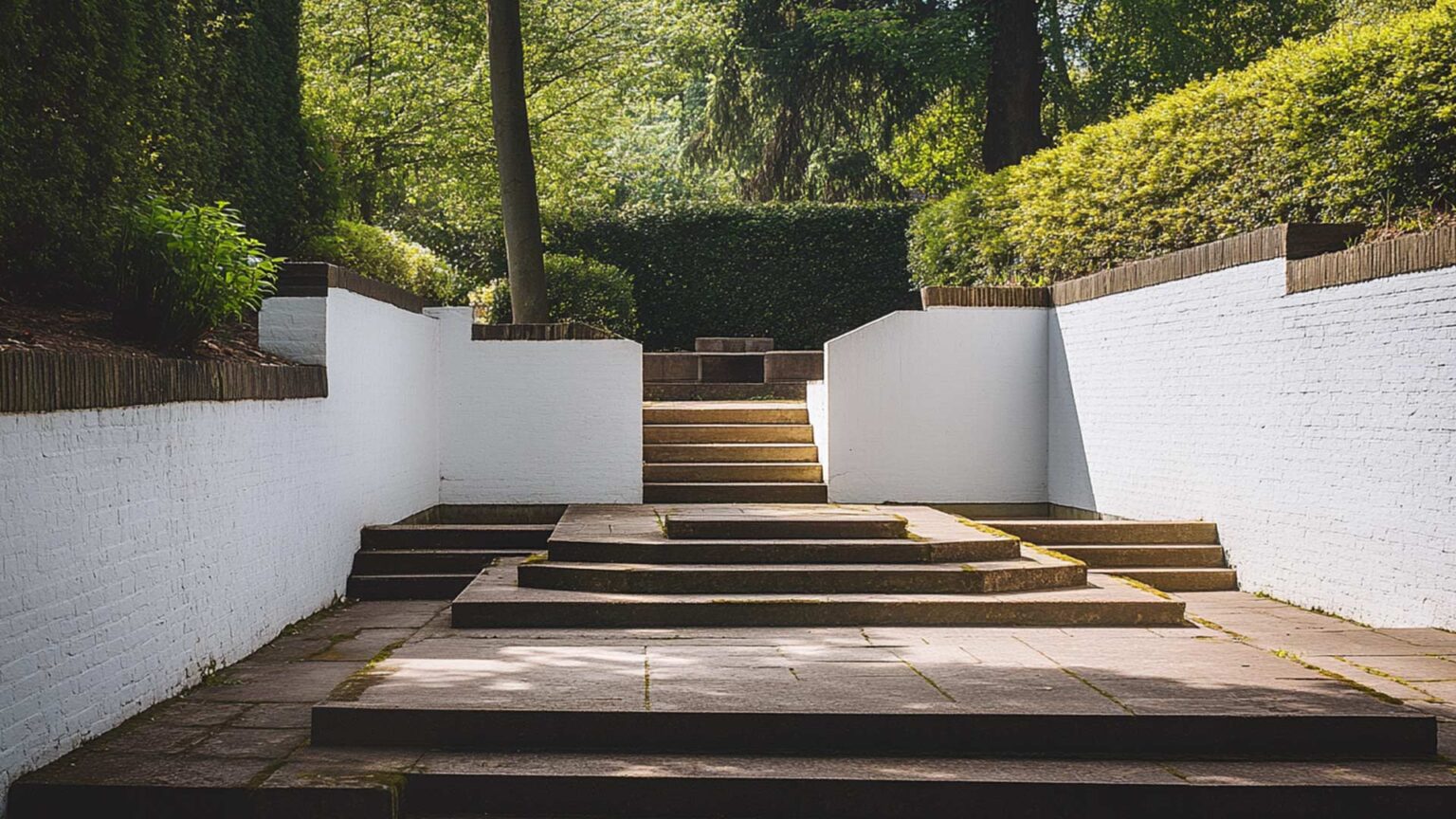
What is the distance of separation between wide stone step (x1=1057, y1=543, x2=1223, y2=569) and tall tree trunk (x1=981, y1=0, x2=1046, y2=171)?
955cm

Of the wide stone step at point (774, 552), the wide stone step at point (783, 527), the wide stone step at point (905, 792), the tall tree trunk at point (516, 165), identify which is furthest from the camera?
the tall tree trunk at point (516, 165)

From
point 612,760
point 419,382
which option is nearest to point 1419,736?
point 612,760

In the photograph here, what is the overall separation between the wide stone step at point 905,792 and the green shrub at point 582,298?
10.7 m

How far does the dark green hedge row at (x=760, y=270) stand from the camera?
18.3m

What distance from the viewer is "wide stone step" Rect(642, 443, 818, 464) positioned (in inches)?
461

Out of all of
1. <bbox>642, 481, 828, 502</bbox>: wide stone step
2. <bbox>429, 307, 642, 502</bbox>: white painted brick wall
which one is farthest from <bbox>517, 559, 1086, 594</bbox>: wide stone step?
<bbox>429, 307, 642, 502</bbox>: white painted brick wall

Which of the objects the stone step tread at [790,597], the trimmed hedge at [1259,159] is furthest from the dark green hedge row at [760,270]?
the stone step tread at [790,597]

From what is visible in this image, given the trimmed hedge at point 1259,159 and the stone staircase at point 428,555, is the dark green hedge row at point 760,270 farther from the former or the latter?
the stone staircase at point 428,555

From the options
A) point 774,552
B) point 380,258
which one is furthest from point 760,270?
point 774,552

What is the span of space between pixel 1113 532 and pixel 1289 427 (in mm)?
1602

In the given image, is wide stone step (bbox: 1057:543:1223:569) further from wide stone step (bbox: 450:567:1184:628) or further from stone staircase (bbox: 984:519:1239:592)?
wide stone step (bbox: 450:567:1184:628)

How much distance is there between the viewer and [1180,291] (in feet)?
31.4

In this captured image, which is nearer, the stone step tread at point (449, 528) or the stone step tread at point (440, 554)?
the stone step tread at point (440, 554)

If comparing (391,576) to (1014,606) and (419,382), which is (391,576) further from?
(1014,606)
